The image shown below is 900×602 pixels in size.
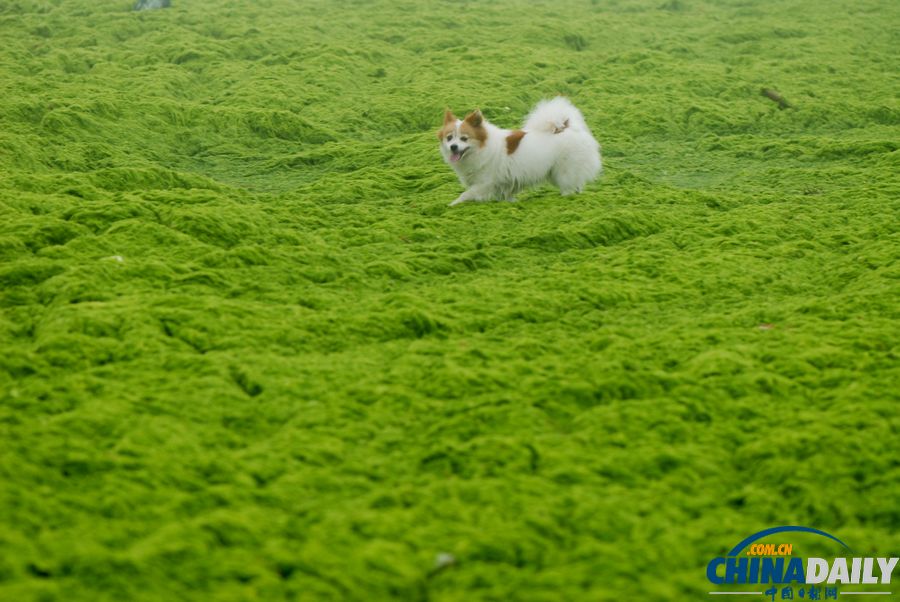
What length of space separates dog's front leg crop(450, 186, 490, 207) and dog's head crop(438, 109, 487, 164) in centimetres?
30

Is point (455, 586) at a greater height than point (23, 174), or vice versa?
point (23, 174)

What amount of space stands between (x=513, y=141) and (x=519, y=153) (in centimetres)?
12

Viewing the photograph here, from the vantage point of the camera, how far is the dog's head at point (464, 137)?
25.2ft

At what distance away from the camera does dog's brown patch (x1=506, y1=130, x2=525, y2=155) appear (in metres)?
7.86

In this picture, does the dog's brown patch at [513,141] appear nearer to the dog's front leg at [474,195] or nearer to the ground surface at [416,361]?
the dog's front leg at [474,195]

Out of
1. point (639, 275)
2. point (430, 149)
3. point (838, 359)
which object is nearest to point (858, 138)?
point (430, 149)

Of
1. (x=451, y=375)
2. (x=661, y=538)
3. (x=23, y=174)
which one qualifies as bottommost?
(x=661, y=538)

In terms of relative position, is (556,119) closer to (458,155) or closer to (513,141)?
(513,141)

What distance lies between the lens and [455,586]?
313 cm

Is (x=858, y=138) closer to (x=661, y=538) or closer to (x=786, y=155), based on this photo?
(x=786, y=155)

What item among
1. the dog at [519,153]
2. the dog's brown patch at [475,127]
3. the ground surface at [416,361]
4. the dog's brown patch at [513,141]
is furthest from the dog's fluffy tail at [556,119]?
the ground surface at [416,361]

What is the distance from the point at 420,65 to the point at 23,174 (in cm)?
734

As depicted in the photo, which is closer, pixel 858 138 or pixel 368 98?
pixel 858 138

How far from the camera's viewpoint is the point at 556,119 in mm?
8031
